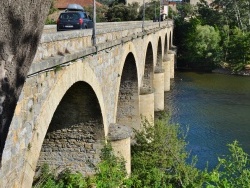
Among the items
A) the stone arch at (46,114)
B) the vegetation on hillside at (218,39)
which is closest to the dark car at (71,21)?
the stone arch at (46,114)

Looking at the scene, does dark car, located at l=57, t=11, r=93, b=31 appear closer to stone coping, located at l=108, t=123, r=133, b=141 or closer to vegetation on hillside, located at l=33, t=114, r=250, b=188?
stone coping, located at l=108, t=123, r=133, b=141

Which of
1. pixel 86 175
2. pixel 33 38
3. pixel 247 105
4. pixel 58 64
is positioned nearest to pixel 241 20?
pixel 247 105

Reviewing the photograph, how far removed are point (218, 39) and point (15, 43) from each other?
4822 centimetres

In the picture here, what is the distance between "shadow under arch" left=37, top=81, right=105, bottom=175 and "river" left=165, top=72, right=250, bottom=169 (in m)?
6.30

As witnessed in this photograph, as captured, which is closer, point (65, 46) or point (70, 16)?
point (65, 46)

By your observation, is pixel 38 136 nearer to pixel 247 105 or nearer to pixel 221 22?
pixel 247 105

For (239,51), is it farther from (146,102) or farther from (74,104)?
(74,104)

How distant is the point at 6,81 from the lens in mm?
2256

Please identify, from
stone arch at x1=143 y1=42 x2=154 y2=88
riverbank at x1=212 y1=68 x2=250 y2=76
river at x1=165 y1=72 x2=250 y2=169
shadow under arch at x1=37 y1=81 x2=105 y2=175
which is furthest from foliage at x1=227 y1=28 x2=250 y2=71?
shadow under arch at x1=37 y1=81 x2=105 y2=175

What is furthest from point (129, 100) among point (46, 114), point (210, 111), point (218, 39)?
point (218, 39)

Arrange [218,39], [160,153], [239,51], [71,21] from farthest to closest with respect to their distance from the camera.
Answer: [218,39] < [239,51] < [160,153] < [71,21]

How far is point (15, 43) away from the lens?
2197mm

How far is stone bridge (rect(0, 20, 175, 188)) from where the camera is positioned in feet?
18.4

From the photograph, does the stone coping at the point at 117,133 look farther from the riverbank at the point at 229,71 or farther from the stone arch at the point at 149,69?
the riverbank at the point at 229,71
